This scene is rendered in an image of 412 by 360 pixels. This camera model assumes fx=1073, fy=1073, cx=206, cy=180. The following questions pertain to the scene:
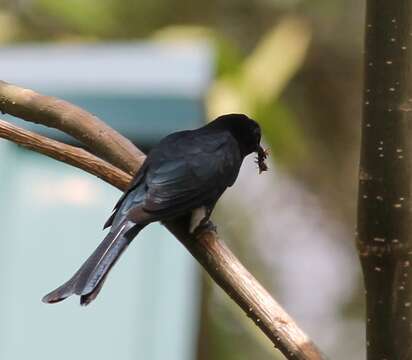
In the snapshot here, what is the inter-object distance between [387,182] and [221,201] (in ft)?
11.9

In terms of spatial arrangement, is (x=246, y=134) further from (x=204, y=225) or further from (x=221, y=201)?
(x=221, y=201)

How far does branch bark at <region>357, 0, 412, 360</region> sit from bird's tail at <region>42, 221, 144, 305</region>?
1.35ft

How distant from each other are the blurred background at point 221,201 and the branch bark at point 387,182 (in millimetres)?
2304

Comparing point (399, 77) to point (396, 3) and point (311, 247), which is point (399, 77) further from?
point (311, 247)

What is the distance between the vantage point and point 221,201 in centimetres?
502

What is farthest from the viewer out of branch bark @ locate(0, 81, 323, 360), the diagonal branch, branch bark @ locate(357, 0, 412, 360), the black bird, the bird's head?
the bird's head

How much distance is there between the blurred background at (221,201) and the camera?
3.77 meters

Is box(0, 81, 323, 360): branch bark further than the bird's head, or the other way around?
the bird's head

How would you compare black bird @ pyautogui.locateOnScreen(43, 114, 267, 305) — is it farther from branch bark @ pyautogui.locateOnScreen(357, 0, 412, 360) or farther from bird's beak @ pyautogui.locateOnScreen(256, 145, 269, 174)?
branch bark @ pyautogui.locateOnScreen(357, 0, 412, 360)

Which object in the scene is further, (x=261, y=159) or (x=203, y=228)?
(x=261, y=159)

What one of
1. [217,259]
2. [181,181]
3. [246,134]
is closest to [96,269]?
[217,259]

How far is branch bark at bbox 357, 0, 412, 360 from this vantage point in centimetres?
138

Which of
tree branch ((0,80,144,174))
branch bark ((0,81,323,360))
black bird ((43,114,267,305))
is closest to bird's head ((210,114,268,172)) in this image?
black bird ((43,114,267,305))

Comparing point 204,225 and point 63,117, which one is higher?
point 63,117
